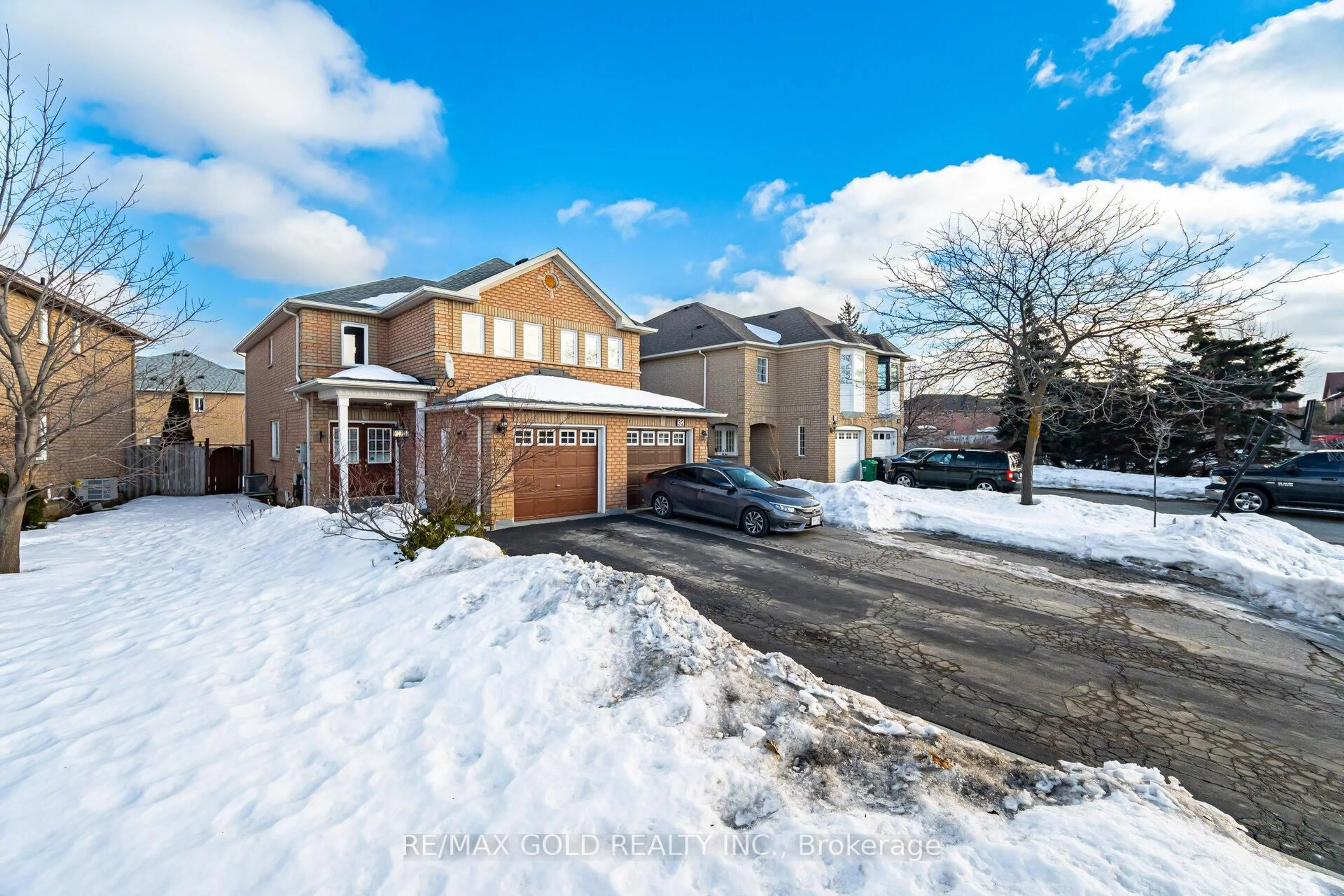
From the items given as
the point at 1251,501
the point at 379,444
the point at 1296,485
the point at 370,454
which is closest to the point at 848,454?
the point at 1251,501

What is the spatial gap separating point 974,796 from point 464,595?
448 centimetres

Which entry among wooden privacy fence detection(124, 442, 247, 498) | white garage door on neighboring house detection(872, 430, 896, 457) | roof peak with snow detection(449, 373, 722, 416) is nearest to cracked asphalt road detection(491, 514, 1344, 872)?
roof peak with snow detection(449, 373, 722, 416)

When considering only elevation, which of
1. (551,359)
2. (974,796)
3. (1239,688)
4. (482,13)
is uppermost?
(482,13)

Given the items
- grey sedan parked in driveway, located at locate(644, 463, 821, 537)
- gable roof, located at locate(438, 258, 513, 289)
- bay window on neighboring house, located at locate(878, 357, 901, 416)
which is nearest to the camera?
grey sedan parked in driveway, located at locate(644, 463, 821, 537)

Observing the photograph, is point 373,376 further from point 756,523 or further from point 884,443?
point 884,443

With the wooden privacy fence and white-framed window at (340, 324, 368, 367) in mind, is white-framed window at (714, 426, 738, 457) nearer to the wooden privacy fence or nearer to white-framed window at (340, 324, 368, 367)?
white-framed window at (340, 324, 368, 367)

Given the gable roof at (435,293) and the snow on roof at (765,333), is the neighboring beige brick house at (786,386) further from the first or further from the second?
the gable roof at (435,293)

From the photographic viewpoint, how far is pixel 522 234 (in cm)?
1752

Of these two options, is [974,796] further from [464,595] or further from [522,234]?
[522,234]

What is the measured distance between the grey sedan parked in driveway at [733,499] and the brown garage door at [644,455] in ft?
3.07

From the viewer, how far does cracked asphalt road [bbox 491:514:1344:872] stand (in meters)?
3.55

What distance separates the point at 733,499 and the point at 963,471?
Answer: 467 inches

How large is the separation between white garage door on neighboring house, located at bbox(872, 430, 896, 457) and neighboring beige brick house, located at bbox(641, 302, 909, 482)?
86 millimetres

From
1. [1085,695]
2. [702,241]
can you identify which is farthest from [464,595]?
[702,241]
